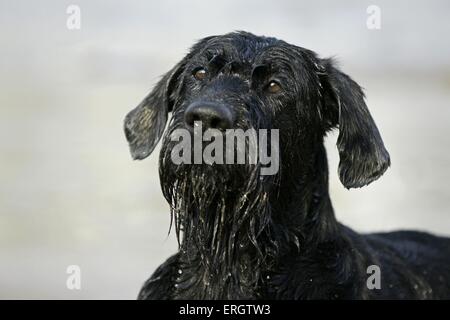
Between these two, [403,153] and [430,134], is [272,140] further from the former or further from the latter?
[430,134]

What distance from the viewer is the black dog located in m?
5.66

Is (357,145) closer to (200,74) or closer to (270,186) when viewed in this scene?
(270,186)

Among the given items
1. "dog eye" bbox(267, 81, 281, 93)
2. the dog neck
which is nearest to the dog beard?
the dog neck

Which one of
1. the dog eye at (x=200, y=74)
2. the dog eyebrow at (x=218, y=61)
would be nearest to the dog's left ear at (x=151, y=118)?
the dog eye at (x=200, y=74)

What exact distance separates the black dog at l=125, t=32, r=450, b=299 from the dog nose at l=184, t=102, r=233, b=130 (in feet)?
0.38

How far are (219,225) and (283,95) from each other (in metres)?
0.70

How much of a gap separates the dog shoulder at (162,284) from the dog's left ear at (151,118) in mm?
576

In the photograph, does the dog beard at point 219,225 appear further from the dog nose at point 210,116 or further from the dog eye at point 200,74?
the dog eye at point 200,74

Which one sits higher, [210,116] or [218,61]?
[218,61]

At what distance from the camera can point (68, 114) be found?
41.7ft

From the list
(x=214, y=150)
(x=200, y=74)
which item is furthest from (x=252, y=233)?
(x=200, y=74)

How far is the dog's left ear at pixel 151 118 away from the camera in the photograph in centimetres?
623

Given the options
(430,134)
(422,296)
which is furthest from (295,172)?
(430,134)

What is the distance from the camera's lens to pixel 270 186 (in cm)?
572
